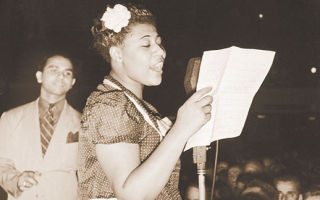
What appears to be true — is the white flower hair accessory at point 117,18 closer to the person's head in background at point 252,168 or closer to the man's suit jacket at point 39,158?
the man's suit jacket at point 39,158

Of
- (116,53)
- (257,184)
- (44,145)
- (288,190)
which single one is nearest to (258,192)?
(257,184)

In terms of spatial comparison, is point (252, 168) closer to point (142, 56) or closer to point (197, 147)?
point (197, 147)

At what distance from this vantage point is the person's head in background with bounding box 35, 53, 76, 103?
7.87 feet

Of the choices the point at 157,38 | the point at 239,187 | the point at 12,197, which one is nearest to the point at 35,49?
the point at 12,197

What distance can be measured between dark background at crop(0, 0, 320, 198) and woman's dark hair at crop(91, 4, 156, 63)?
131 cm

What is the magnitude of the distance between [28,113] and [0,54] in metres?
0.84

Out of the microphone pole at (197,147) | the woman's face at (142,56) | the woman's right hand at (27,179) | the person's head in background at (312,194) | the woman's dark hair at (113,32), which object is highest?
the woman's dark hair at (113,32)

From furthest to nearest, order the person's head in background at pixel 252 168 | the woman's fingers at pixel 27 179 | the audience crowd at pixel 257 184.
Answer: the person's head in background at pixel 252 168 < the audience crowd at pixel 257 184 < the woman's fingers at pixel 27 179

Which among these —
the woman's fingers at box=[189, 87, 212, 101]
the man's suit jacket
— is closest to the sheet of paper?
the woman's fingers at box=[189, 87, 212, 101]

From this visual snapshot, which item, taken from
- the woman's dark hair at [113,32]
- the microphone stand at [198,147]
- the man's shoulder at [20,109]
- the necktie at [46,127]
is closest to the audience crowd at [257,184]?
the necktie at [46,127]

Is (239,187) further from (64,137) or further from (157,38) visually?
(157,38)

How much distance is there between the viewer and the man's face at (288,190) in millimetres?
3942

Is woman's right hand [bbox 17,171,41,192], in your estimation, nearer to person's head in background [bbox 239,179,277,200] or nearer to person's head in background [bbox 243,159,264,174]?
person's head in background [bbox 239,179,277,200]

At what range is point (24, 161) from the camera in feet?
7.28
